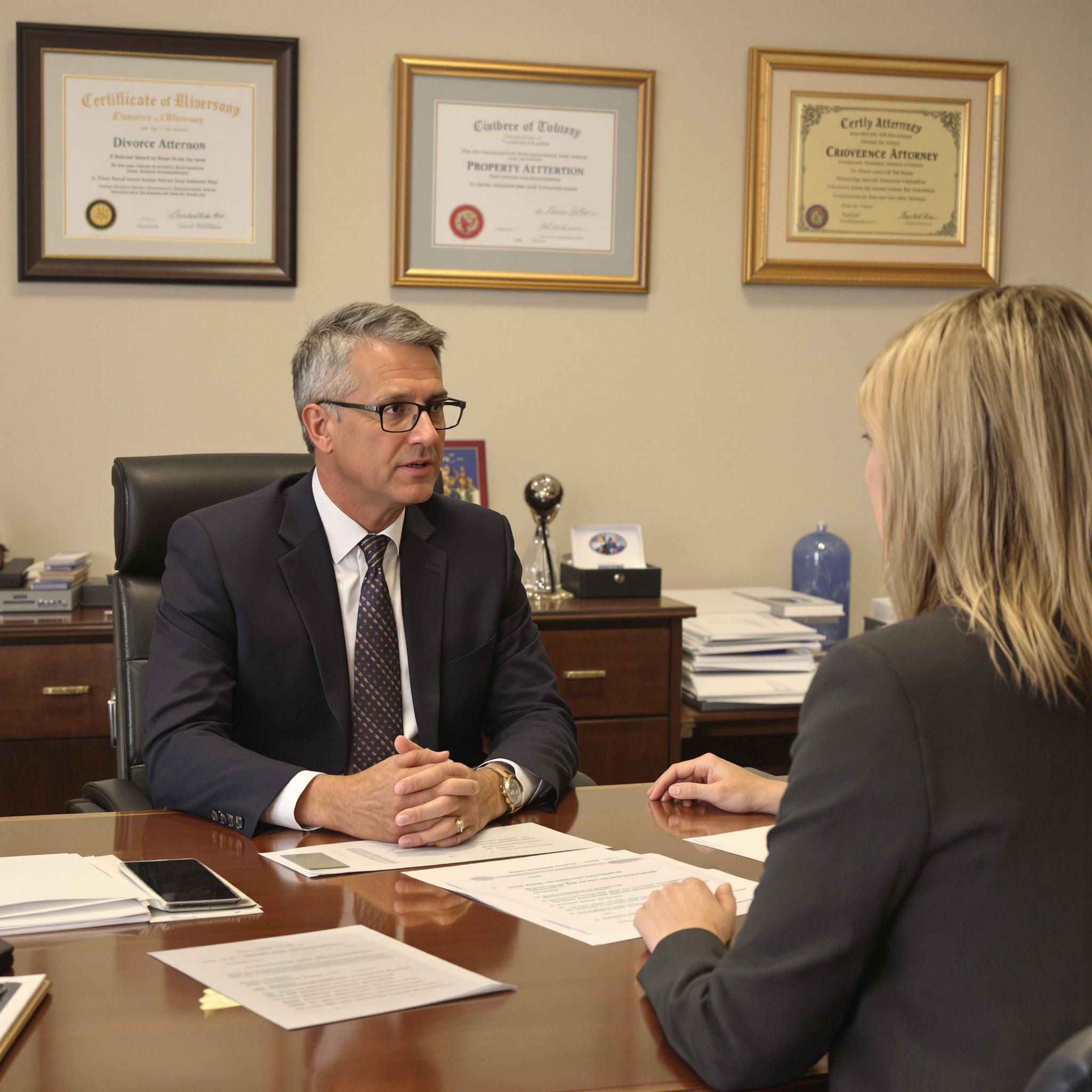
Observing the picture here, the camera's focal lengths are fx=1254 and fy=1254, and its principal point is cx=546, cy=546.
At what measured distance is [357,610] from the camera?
217 centimetres

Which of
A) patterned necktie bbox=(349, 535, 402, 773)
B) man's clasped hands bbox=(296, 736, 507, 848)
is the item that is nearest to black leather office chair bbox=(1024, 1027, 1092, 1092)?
man's clasped hands bbox=(296, 736, 507, 848)

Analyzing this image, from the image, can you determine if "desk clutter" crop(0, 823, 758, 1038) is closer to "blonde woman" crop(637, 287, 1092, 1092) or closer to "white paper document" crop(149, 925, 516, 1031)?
"white paper document" crop(149, 925, 516, 1031)

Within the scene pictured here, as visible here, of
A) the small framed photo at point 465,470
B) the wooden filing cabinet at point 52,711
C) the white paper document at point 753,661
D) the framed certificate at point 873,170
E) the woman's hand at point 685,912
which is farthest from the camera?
the framed certificate at point 873,170

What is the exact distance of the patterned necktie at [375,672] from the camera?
2092 mm

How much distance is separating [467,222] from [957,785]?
9.58 feet

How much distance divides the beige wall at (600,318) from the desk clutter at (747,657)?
1.39 feet

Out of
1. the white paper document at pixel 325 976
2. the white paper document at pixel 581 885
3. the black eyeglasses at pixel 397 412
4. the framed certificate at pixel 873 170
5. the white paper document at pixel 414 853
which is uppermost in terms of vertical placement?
the framed certificate at pixel 873 170

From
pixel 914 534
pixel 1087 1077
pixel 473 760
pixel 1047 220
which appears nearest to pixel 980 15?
pixel 1047 220

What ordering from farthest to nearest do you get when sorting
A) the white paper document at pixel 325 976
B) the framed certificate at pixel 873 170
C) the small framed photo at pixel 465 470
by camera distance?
the framed certificate at pixel 873 170
the small framed photo at pixel 465 470
the white paper document at pixel 325 976

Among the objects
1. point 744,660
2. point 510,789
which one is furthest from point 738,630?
point 510,789

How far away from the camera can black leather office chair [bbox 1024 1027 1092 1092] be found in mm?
604

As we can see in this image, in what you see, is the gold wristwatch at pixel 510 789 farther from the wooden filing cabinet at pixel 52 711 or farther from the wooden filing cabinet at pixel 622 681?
the wooden filing cabinet at pixel 52 711

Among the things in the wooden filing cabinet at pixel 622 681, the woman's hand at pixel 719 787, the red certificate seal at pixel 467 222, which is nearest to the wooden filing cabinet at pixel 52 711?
the wooden filing cabinet at pixel 622 681

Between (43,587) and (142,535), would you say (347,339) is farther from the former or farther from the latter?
(43,587)
